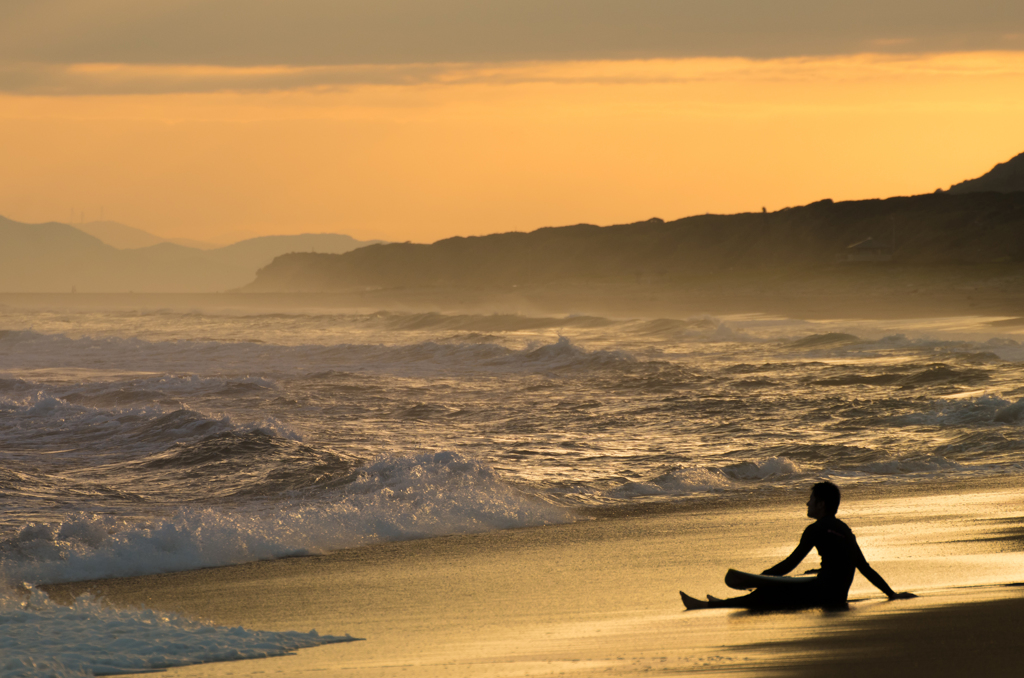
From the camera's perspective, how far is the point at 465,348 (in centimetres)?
3130

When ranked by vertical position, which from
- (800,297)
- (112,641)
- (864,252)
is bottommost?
(112,641)

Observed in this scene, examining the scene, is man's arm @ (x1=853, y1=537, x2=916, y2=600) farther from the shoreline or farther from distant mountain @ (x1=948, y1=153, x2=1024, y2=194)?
distant mountain @ (x1=948, y1=153, x2=1024, y2=194)

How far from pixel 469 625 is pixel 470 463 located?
206 inches

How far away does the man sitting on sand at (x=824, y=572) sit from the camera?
5625 millimetres

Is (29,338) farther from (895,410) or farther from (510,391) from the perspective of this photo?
(895,410)

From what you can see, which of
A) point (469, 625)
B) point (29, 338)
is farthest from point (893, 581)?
point (29, 338)

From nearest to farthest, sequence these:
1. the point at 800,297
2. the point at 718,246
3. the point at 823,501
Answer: the point at 823,501, the point at 800,297, the point at 718,246

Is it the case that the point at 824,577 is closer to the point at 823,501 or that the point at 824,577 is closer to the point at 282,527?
the point at 823,501

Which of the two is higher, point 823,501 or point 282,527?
point 823,501

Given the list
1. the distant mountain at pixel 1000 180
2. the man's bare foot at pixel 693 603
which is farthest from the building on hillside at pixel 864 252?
the man's bare foot at pixel 693 603

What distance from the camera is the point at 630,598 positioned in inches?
246

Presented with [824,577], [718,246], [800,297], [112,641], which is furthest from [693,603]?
[718,246]

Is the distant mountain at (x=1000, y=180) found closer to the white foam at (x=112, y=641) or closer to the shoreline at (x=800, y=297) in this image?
the shoreline at (x=800, y=297)

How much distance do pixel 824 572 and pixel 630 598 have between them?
1.23 meters
